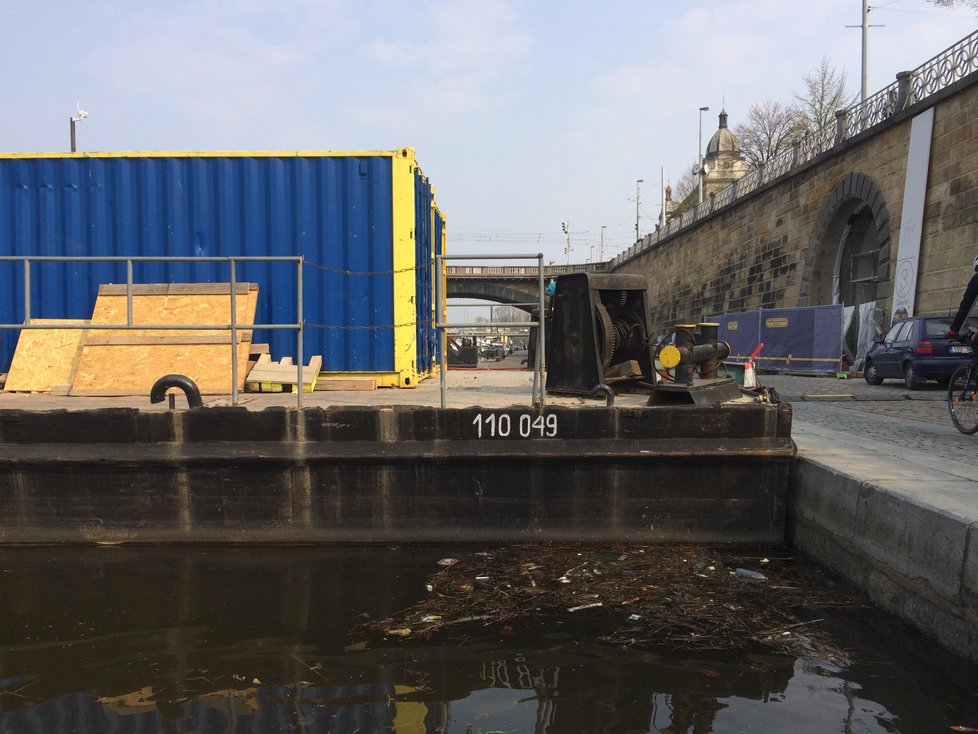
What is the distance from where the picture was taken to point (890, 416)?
9.45 metres

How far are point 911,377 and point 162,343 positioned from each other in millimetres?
13600

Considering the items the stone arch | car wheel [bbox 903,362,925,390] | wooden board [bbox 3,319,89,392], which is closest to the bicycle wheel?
car wheel [bbox 903,362,925,390]

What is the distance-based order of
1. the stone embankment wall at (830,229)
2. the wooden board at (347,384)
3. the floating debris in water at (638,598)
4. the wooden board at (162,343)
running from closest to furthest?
the floating debris in water at (638,598) < the wooden board at (162,343) < the wooden board at (347,384) < the stone embankment wall at (830,229)

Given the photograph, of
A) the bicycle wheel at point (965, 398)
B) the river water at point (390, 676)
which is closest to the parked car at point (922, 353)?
the bicycle wheel at point (965, 398)

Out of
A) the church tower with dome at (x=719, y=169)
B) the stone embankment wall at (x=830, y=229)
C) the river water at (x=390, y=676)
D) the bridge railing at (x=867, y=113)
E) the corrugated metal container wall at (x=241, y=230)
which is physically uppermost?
the church tower with dome at (x=719, y=169)

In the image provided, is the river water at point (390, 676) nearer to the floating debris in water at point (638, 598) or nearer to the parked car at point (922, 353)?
the floating debris in water at point (638, 598)

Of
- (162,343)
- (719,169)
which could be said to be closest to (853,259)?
(162,343)

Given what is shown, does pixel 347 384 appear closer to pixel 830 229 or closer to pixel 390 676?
pixel 390 676

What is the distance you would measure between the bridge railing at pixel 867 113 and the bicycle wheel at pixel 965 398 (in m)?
11.8

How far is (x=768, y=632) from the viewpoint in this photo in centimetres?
379

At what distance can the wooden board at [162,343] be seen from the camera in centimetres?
700

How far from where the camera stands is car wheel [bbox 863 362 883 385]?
15609 millimetres

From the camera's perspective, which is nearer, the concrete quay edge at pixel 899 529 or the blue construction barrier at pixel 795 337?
the concrete quay edge at pixel 899 529

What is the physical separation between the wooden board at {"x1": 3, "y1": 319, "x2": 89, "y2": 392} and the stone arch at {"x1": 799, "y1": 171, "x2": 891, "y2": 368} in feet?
63.2
